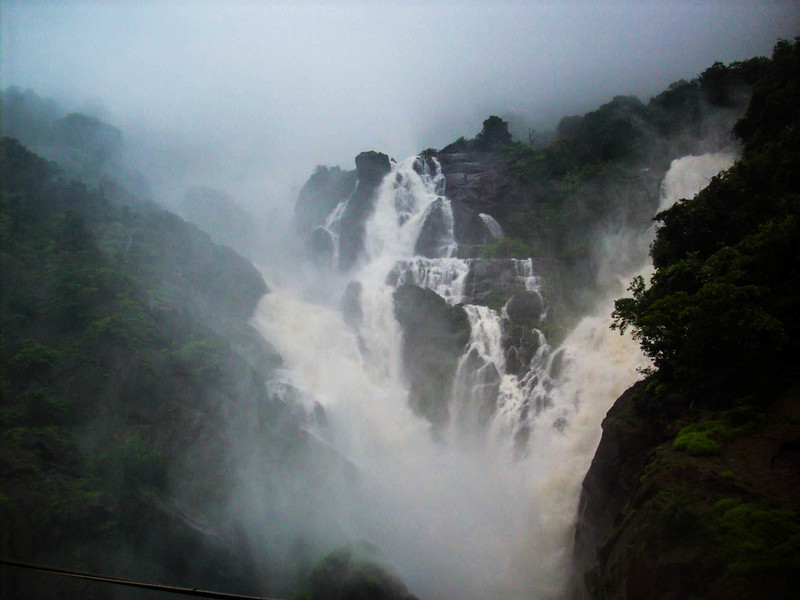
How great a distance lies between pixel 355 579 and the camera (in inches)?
615

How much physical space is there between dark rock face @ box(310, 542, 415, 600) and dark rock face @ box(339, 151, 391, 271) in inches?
1366

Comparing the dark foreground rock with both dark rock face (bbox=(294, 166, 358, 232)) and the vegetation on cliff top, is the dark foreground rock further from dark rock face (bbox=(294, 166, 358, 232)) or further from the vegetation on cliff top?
dark rock face (bbox=(294, 166, 358, 232))

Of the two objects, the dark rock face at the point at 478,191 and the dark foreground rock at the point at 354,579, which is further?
the dark rock face at the point at 478,191

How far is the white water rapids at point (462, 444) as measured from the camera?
1902cm

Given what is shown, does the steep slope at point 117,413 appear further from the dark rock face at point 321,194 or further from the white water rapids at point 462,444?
the dark rock face at point 321,194

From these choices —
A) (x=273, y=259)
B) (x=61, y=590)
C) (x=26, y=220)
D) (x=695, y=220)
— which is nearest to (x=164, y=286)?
(x=26, y=220)

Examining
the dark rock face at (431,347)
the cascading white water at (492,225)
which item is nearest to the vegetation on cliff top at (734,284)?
the dark rock face at (431,347)

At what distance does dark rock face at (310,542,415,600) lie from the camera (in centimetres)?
1541

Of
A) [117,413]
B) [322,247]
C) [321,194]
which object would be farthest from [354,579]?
[321,194]

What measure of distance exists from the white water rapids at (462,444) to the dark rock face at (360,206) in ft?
31.1

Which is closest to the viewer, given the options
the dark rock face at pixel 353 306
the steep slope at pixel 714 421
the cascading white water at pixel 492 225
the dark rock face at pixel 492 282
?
the steep slope at pixel 714 421

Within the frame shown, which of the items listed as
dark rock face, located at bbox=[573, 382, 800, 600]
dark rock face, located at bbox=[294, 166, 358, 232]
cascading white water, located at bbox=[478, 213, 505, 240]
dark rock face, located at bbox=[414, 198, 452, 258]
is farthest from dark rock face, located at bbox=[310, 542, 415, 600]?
dark rock face, located at bbox=[294, 166, 358, 232]

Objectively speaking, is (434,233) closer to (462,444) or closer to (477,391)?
(477,391)

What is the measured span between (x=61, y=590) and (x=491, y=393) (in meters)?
21.0
